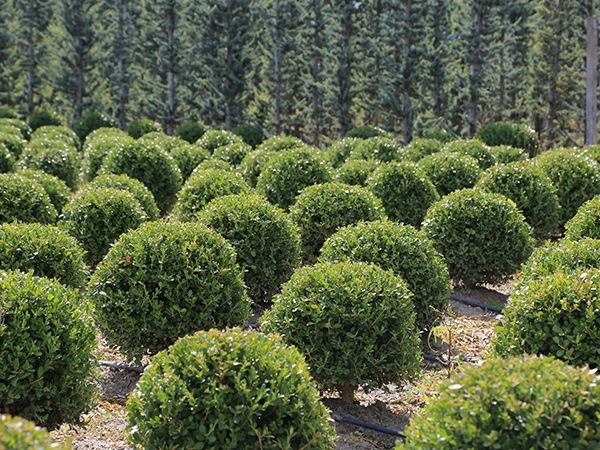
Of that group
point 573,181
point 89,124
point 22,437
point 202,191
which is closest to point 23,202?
point 202,191

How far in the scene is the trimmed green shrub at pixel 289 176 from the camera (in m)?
13.7

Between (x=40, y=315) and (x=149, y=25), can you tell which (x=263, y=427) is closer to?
(x=40, y=315)

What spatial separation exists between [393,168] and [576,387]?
959cm

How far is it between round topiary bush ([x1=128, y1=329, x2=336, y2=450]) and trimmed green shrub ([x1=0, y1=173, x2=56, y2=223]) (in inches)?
304

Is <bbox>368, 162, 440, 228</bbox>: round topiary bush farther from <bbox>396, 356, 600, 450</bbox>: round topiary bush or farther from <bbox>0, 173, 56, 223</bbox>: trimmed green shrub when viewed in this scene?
<bbox>396, 356, 600, 450</bbox>: round topiary bush

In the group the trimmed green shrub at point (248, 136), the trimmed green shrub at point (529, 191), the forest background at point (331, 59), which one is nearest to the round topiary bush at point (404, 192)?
the trimmed green shrub at point (529, 191)

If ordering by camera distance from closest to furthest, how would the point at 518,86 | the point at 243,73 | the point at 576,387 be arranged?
the point at 576,387
the point at 243,73
the point at 518,86

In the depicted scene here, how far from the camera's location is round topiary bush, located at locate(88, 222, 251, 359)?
773 cm

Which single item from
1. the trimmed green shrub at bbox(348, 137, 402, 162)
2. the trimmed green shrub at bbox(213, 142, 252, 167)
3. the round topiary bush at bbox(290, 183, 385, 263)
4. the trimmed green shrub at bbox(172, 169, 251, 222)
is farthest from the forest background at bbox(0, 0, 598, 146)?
the round topiary bush at bbox(290, 183, 385, 263)

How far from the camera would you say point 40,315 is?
621 cm

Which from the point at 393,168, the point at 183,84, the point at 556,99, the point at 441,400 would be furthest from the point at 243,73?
the point at 441,400

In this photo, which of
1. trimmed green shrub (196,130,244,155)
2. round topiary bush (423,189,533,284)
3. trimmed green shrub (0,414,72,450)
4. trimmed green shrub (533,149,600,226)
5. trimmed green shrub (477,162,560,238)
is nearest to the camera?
trimmed green shrub (0,414,72,450)

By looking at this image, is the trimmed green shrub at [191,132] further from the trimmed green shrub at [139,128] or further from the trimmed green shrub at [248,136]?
the trimmed green shrub at [248,136]

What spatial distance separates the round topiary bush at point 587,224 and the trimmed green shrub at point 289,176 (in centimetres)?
537
